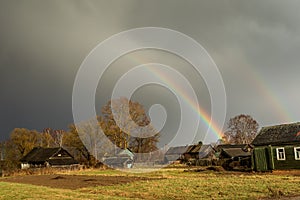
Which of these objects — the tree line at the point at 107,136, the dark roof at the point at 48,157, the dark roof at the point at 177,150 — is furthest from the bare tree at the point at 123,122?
the dark roof at the point at 177,150

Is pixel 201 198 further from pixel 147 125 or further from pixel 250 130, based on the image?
pixel 250 130

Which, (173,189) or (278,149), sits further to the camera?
(278,149)

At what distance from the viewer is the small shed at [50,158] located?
66.4 meters

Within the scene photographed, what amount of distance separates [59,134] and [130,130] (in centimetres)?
3329

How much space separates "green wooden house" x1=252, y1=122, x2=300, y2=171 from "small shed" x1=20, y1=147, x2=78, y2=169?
4183cm

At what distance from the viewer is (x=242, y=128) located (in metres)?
81.1

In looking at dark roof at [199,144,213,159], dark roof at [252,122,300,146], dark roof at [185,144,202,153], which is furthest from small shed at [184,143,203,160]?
dark roof at [252,122,300,146]

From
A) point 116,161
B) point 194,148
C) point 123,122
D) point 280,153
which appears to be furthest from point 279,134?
point 194,148

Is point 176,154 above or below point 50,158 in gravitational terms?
below

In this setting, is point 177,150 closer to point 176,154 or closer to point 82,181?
point 176,154

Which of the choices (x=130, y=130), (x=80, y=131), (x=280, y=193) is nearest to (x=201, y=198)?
(x=280, y=193)

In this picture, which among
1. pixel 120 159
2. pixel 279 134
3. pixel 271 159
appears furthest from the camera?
pixel 120 159

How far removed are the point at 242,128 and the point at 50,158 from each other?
154 ft

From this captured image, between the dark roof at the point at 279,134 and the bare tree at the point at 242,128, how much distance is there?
41956mm
